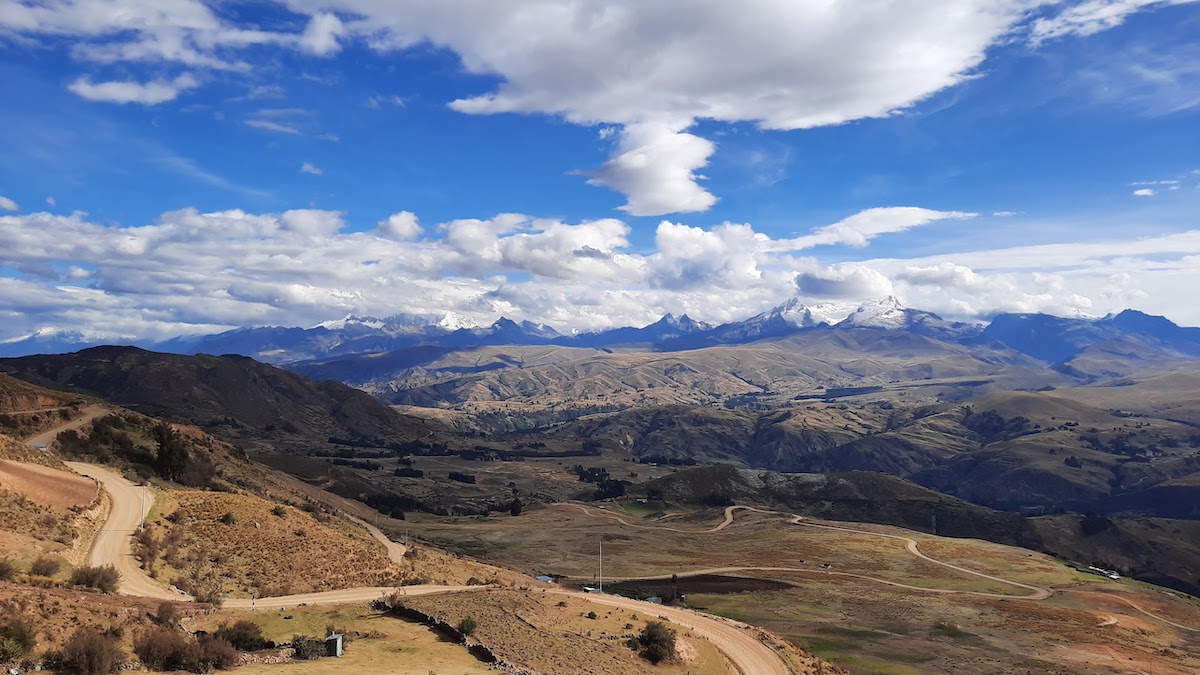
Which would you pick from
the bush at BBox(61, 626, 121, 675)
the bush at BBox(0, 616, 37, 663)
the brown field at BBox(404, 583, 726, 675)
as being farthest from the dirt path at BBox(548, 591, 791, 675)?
the bush at BBox(0, 616, 37, 663)

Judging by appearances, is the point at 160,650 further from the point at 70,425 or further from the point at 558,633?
the point at 70,425

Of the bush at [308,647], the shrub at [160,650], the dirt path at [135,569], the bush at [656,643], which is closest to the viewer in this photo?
the shrub at [160,650]

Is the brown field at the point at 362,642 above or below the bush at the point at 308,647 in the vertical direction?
below

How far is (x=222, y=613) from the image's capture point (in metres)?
42.3

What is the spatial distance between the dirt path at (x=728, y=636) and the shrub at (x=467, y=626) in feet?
56.0

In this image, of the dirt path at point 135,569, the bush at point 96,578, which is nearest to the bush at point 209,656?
the bush at point 96,578

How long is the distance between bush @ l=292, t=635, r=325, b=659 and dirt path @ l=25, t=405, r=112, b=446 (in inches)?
2298

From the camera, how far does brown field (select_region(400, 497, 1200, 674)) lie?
6844 centimetres

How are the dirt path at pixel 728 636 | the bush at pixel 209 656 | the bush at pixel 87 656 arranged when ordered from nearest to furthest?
the bush at pixel 87 656 < the bush at pixel 209 656 < the dirt path at pixel 728 636

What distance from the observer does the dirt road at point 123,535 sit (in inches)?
1797

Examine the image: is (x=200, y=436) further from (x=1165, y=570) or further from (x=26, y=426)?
(x=1165, y=570)

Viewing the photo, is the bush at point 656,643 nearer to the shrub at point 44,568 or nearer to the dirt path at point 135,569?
the dirt path at point 135,569

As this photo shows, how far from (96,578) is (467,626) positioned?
2125 cm

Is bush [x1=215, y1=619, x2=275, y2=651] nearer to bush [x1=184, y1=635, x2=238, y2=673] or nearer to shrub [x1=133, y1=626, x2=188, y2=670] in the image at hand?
bush [x1=184, y1=635, x2=238, y2=673]
